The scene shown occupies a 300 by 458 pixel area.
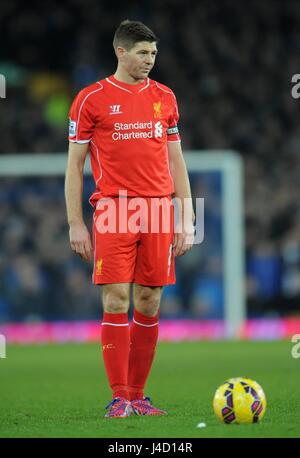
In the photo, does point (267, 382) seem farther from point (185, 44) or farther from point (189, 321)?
point (185, 44)

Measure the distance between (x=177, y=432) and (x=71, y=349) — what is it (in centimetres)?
798

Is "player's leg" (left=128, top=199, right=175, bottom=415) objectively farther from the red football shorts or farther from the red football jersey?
the red football jersey

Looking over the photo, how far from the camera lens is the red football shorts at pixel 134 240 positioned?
5691mm

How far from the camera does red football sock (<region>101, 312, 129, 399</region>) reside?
5.70m

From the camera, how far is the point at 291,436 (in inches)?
186

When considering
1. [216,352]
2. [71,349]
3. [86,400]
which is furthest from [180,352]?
[86,400]

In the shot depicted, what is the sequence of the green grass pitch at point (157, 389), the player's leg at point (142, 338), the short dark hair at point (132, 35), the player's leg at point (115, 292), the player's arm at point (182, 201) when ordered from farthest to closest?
the player's arm at point (182, 201)
the player's leg at point (142, 338)
the short dark hair at point (132, 35)
the player's leg at point (115, 292)
the green grass pitch at point (157, 389)

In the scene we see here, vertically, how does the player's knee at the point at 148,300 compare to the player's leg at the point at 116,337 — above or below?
above

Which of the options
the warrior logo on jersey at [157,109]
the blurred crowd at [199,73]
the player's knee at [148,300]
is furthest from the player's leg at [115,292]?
the blurred crowd at [199,73]

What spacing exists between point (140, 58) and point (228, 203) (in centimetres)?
899

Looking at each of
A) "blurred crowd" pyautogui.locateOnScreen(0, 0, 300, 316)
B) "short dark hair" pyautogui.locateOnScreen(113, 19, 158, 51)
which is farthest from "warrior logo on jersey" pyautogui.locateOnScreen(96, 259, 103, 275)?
"blurred crowd" pyautogui.locateOnScreen(0, 0, 300, 316)

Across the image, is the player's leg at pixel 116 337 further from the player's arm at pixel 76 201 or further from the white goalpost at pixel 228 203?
the white goalpost at pixel 228 203

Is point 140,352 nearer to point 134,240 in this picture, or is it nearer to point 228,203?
point 134,240

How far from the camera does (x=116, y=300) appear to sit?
5.72 meters
